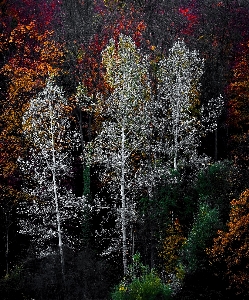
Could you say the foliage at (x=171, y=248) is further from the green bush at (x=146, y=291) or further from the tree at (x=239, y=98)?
the tree at (x=239, y=98)

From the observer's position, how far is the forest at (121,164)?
20.1m

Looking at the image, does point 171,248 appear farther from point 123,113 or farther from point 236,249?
point 123,113

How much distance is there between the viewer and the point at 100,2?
3956 cm

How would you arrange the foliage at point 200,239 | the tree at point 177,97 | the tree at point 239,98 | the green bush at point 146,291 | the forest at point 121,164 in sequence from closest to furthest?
the green bush at point 146,291 < the foliage at point 200,239 < the forest at point 121,164 < the tree at point 177,97 < the tree at point 239,98

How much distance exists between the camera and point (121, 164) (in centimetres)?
2348

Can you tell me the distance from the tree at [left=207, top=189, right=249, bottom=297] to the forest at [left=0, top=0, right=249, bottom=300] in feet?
0.23

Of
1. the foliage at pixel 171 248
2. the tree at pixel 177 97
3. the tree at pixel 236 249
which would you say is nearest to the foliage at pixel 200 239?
the tree at pixel 236 249

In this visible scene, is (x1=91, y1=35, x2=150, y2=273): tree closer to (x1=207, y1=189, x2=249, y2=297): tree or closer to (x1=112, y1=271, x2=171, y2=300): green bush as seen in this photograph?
(x1=112, y1=271, x2=171, y2=300): green bush

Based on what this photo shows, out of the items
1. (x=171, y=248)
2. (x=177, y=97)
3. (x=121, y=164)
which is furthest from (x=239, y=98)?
(x=171, y=248)

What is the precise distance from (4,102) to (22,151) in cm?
364

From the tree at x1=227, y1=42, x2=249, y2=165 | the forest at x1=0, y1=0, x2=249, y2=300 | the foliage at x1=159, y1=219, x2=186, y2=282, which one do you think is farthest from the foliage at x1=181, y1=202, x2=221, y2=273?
the tree at x1=227, y1=42, x2=249, y2=165

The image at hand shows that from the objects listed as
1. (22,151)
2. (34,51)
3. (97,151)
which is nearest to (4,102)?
(22,151)

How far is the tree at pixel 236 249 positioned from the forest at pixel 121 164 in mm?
69

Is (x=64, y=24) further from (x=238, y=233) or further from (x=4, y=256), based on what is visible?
(x=238, y=233)
